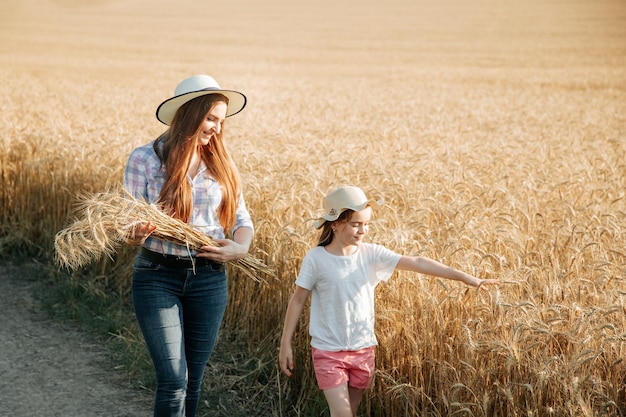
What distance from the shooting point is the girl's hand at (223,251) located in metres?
3.47

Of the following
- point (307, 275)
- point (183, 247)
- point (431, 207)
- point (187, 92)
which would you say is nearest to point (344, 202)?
point (307, 275)

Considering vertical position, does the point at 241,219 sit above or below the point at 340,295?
above

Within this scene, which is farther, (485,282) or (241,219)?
(241,219)

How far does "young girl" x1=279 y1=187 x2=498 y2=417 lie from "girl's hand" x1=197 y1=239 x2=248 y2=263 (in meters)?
0.30

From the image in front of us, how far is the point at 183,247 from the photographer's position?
3.47m

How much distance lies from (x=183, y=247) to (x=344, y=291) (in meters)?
0.75

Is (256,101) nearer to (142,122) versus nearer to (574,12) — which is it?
(142,122)

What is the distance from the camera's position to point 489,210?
5.52m

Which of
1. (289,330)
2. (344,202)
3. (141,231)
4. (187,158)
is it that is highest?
(187,158)

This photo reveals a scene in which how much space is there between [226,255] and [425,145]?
6781 mm

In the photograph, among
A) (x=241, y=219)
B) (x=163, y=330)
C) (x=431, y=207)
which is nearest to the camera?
(x=163, y=330)

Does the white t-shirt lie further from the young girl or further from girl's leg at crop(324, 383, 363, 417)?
girl's leg at crop(324, 383, 363, 417)

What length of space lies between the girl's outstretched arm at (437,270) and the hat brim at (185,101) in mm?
1128

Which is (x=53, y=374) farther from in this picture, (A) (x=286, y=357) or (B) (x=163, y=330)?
(A) (x=286, y=357)
